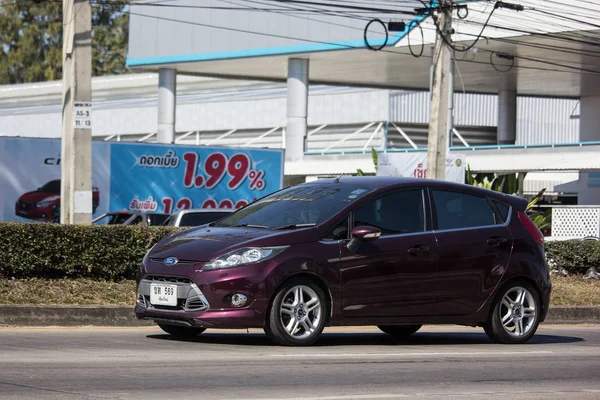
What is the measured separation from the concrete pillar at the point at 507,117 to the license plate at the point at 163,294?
43.9 meters

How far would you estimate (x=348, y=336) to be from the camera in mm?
12508

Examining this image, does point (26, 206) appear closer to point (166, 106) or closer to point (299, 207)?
point (299, 207)

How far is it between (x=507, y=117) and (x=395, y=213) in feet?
142

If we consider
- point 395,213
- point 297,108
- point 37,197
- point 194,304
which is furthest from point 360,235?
point 297,108

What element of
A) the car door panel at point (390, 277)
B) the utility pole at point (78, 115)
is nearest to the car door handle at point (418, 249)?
the car door panel at point (390, 277)

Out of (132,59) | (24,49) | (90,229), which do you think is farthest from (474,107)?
(90,229)

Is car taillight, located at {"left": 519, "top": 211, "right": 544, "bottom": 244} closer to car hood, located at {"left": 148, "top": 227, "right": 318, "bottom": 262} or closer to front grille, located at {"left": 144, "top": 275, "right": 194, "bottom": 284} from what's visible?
car hood, located at {"left": 148, "top": 227, "right": 318, "bottom": 262}

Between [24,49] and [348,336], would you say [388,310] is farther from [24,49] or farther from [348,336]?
[24,49]

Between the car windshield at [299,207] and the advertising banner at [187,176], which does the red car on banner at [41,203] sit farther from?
the car windshield at [299,207]

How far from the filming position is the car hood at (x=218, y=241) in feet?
34.4

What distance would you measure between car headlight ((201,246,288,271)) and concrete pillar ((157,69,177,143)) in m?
37.1

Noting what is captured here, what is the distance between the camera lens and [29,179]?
90.2ft

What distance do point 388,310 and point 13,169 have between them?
59.0 ft

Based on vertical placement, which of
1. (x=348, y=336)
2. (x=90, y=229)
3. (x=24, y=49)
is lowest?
(x=348, y=336)
